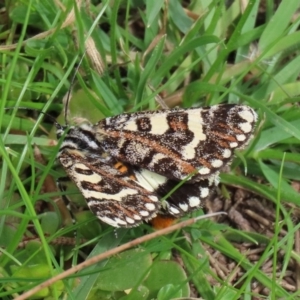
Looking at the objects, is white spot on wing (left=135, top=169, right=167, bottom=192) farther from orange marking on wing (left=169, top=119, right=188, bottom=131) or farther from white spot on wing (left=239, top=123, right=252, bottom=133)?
white spot on wing (left=239, top=123, right=252, bottom=133)

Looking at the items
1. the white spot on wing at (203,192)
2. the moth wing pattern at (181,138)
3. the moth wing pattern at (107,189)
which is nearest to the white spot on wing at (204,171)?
the moth wing pattern at (181,138)

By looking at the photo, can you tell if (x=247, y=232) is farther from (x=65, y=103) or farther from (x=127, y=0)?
(x=127, y=0)

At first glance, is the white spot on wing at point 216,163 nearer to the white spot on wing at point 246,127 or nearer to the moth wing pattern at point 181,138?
the moth wing pattern at point 181,138

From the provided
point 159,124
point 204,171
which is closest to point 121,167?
point 159,124

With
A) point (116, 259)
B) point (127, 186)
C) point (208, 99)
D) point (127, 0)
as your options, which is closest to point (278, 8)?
point (208, 99)

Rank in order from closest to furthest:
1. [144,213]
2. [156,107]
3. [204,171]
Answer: [144,213]
[204,171]
[156,107]

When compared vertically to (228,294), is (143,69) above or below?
above

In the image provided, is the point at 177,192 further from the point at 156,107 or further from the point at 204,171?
the point at 156,107
